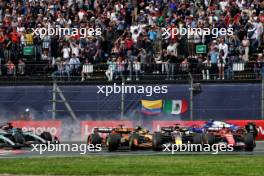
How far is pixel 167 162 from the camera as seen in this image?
2189 centimetres

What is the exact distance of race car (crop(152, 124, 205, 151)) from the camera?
2619 centimetres

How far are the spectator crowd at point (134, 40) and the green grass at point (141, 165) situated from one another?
10.1 metres

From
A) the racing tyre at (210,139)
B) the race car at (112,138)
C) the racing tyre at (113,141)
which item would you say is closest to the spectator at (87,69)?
the race car at (112,138)

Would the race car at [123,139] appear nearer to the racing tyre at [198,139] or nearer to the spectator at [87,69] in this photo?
the racing tyre at [198,139]

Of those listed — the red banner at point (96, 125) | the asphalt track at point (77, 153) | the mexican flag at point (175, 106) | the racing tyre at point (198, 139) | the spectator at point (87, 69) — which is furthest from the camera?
the spectator at point (87, 69)

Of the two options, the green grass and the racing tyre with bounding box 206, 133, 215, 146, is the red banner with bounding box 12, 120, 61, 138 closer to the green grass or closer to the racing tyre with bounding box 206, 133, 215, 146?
the racing tyre with bounding box 206, 133, 215, 146

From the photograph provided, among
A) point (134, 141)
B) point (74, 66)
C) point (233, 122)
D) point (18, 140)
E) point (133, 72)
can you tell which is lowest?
point (18, 140)

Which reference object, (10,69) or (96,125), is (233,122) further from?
(10,69)

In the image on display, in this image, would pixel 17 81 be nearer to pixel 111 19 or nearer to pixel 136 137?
pixel 111 19

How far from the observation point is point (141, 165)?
2102 cm

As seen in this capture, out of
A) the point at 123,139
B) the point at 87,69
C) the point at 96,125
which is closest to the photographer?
the point at 123,139

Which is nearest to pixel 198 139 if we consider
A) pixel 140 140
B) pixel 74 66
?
pixel 140 140

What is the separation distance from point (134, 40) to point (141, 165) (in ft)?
50.3

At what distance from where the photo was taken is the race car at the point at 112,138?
1057 inches
